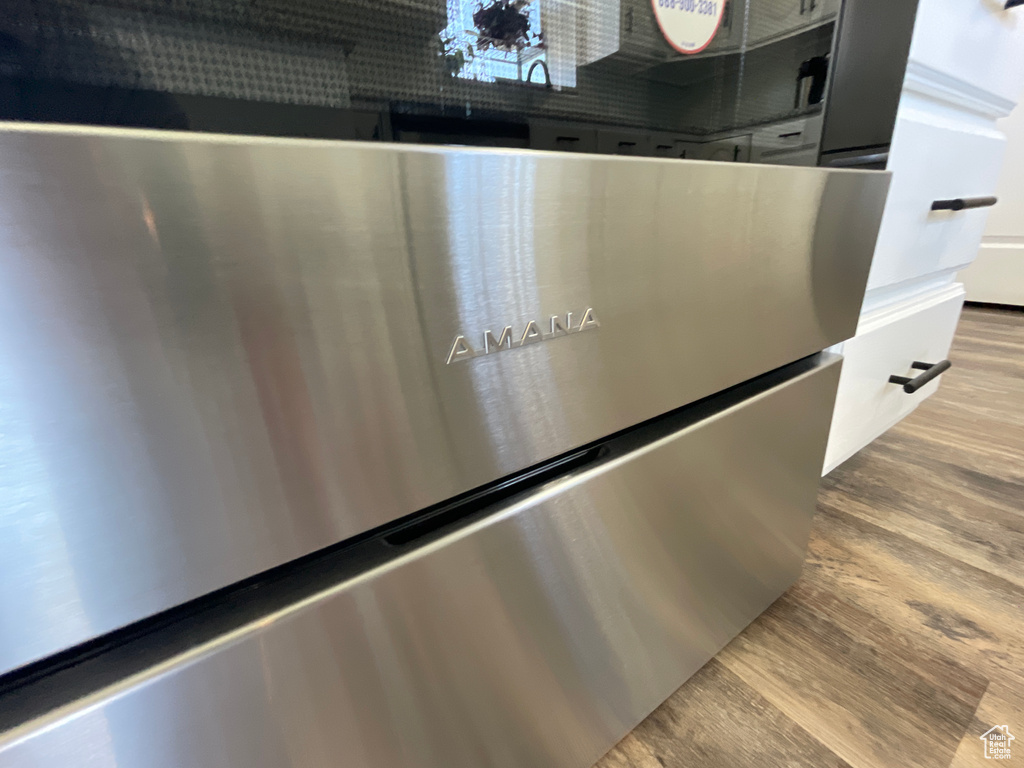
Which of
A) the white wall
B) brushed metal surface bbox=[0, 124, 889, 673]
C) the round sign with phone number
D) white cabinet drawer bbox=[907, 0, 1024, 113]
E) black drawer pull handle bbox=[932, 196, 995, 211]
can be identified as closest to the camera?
brushed metal surface bbox=[0, 124, 889, 673]

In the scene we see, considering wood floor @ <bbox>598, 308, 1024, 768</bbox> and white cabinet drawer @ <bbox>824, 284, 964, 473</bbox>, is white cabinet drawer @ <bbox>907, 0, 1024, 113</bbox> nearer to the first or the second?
white cabinet drawer @ <bbox>824, 284, 964, 473</bbox>

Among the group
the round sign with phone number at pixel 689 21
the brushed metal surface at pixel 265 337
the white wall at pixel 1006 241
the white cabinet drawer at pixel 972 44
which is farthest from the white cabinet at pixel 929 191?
the white wall at pixel 1006 241

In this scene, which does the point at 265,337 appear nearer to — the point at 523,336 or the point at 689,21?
the point at 523,336

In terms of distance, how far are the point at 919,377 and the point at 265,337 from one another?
975 millimetres

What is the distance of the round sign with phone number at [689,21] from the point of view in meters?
0.35

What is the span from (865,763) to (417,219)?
2.48 feet

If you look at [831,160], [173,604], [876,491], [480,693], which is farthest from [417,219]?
[876,491]

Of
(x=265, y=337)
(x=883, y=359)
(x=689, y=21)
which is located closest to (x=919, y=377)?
(x=883, y=359)

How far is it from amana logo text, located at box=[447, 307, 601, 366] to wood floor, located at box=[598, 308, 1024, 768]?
542mm

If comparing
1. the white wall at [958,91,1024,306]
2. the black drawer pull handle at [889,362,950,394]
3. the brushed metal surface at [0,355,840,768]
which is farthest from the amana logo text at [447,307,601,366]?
the white wall at [958,91,1024,306]

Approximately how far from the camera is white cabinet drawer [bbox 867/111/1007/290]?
0.63 meters

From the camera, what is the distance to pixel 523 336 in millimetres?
302

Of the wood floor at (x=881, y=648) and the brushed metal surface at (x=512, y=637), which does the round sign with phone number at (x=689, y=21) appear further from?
the wood floor at (x=881, y=648)

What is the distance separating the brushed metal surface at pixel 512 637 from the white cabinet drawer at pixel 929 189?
9.3 inches
